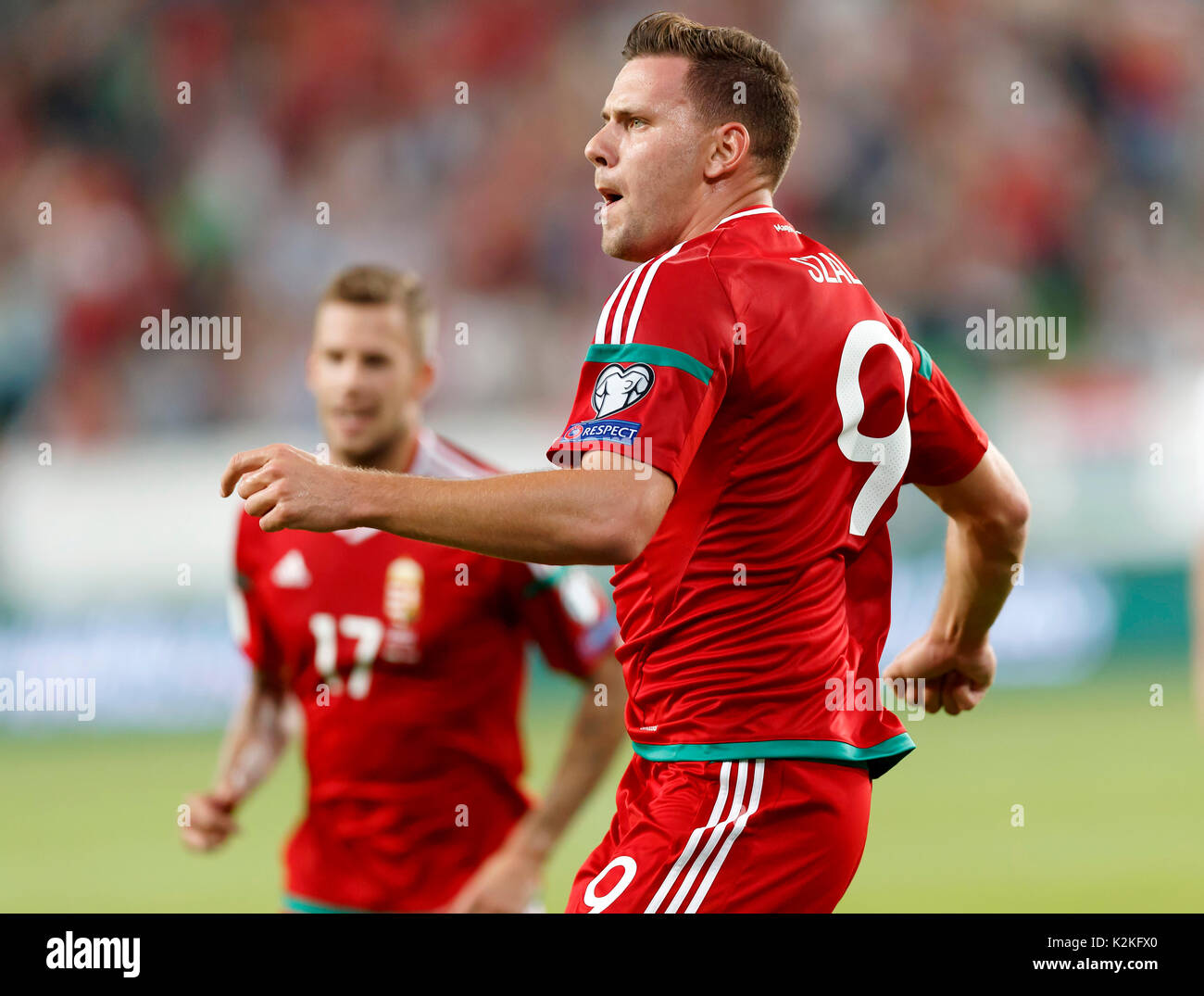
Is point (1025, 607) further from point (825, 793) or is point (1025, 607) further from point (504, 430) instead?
point (825, 793)

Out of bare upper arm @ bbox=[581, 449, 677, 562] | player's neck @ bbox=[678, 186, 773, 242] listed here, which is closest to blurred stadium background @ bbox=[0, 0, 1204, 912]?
player's neck @ bbox=[678, 186, 773, 242]

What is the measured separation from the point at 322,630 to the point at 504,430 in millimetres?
6759

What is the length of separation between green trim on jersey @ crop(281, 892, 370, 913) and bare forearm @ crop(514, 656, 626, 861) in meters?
0.56

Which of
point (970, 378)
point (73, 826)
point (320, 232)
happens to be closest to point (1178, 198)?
point (970, 378)

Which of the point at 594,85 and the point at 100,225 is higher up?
the point at 594,85

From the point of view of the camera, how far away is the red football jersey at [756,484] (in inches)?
110

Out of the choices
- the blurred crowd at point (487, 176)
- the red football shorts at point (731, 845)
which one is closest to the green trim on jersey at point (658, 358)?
the red football shorts at point (731, 845)

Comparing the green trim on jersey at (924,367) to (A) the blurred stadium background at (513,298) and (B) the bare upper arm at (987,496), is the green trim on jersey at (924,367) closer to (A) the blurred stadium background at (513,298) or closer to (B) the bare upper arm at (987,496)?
(B) the bare upper arm at (987,496)

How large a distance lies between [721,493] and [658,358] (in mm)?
345

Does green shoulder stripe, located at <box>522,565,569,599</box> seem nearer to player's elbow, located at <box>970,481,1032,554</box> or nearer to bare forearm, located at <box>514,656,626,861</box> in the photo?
bare forearm, located at <box>514,656,626,861</box>

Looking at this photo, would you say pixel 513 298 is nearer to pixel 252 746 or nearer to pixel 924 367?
pixel 252 746

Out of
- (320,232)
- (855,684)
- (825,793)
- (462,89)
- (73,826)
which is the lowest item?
(73,826)

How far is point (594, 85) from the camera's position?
14547 millimetres

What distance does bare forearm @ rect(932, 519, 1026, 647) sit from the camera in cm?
351
